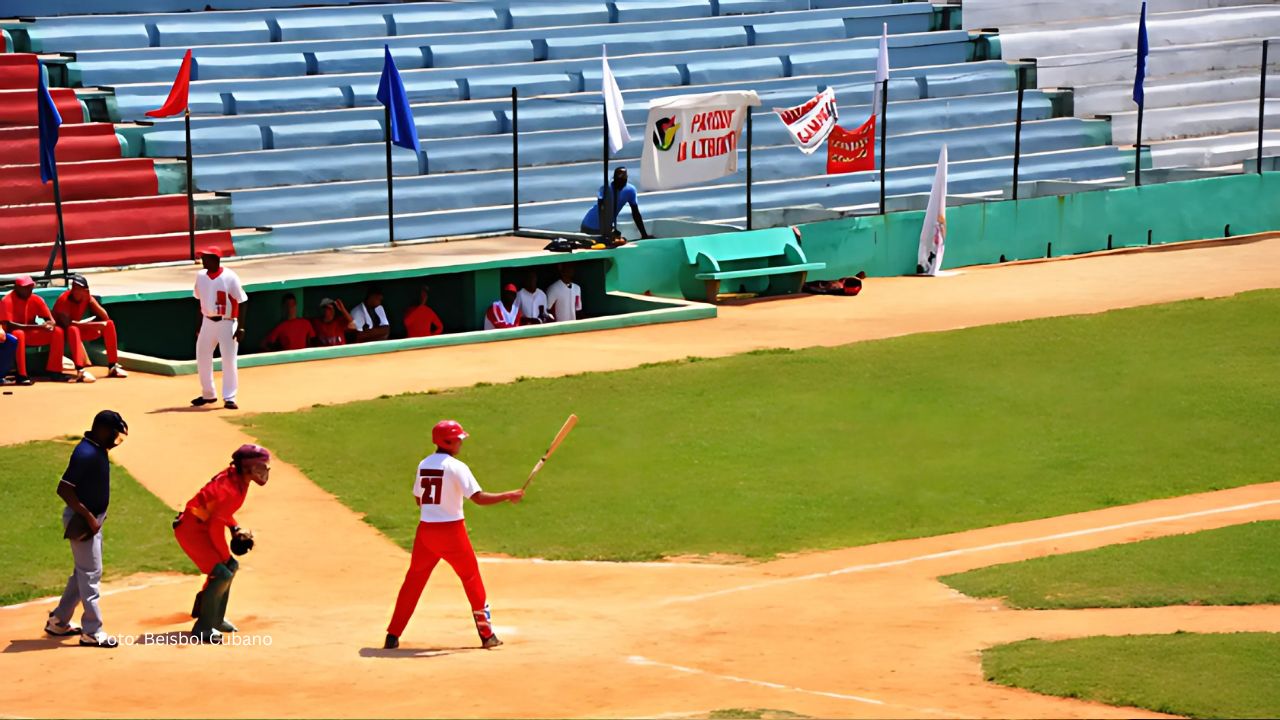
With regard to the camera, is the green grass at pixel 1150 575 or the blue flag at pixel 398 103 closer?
the green grass at pixel 1150 575

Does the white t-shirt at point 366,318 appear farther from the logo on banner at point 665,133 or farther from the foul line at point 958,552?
the foul line at point 958,552

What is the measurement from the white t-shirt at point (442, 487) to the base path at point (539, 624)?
0.92 metres

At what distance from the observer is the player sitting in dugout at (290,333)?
2412cm

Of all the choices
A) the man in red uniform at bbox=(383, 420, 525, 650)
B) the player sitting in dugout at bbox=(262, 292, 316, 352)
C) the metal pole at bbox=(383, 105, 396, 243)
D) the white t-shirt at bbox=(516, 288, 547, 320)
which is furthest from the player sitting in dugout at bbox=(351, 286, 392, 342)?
the man in red uniform at bbox=(383, 420, 525, 650)

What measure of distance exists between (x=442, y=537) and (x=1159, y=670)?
4618 mm

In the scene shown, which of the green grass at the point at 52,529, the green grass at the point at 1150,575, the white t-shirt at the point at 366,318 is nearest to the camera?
the green grass at the point at 1150,575

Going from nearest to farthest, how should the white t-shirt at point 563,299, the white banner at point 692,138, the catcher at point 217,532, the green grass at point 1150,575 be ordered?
the catcher at point 217,532 → the green grass at point 1150,575 → the white t-shirt at point 563,299 → the white banner at point 692,138

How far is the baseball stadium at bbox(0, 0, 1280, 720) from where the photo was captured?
12.6 m

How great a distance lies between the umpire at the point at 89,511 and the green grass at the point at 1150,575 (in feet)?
20.7

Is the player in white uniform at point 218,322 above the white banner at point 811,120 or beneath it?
beneath

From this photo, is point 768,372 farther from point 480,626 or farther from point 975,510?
point 480,626

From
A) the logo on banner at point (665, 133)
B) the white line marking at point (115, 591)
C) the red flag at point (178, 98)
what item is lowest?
the white line marking at point (115, 591)

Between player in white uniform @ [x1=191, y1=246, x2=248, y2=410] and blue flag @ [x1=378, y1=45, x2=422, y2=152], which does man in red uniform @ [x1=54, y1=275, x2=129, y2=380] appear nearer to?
player in white uniform @ [x1=191, y1=246, x2=248, y2=410]

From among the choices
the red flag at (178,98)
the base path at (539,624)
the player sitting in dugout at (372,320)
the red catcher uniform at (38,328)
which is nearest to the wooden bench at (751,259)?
the player sitting in dugout at (372,320)
